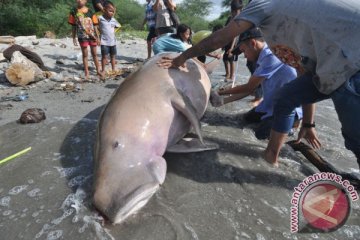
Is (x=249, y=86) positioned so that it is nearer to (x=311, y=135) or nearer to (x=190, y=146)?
(x=311, y=135)

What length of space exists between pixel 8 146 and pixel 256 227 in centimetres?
338

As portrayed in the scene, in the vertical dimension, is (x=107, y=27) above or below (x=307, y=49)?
below

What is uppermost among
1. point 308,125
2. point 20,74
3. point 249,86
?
point 249,86

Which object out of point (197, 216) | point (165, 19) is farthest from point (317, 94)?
point (165, 19)

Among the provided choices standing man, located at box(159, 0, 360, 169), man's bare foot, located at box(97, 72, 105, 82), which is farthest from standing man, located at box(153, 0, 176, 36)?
standing man, located at box(159, 0, 360, 169)

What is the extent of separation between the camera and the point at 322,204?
3.41 meters

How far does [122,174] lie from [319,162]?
7.83 feet

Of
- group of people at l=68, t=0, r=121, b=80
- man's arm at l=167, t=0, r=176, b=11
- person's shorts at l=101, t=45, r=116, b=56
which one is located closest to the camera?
group of people at l=68, t=0, r=121, b=80

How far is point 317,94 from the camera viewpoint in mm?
3795

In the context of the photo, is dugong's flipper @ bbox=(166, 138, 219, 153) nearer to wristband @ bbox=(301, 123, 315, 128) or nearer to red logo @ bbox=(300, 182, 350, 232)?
wristband @ bbox=(301, 123, 315, 128)

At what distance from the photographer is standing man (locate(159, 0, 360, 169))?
318 cm

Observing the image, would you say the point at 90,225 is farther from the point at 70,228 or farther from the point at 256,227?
the point at 256,227

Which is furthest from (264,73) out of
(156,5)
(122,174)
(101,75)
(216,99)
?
(156,5)

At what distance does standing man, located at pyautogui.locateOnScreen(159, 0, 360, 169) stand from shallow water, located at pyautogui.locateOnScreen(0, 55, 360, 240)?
917 mm
